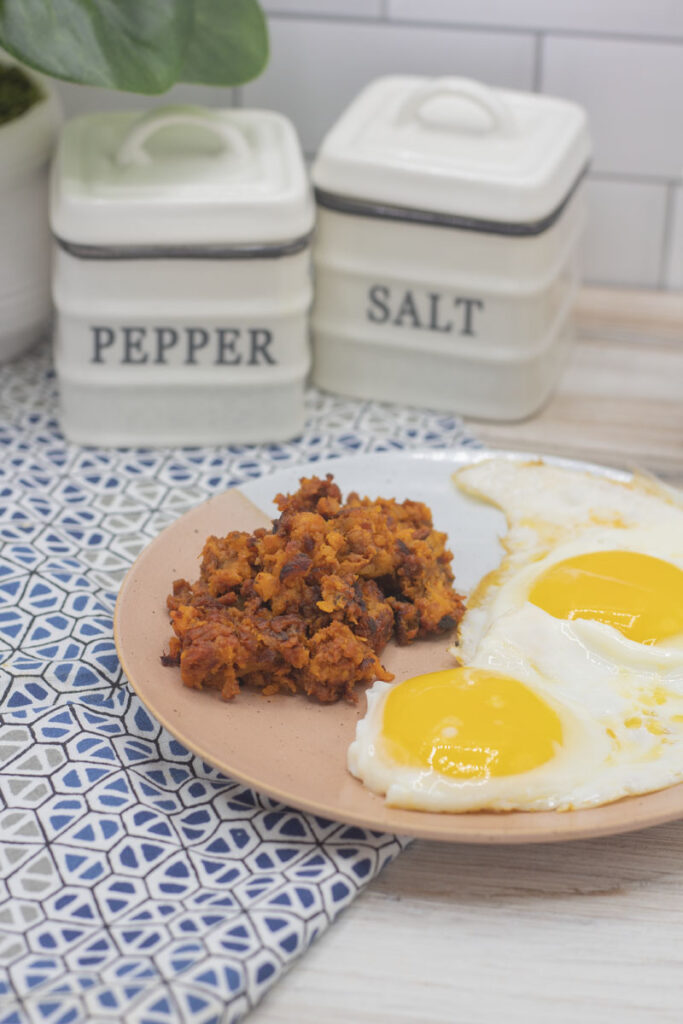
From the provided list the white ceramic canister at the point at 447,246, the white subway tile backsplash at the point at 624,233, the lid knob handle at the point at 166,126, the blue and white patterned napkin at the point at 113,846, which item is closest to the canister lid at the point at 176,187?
the lid knob handle at the point at 166,126

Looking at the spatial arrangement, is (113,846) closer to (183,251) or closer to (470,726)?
(470,726)

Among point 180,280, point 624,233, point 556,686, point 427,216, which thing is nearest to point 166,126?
point 180,280

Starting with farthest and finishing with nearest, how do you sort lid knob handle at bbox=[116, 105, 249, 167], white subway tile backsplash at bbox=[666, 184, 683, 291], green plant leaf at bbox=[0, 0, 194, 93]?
white subway tile backsplash at bbox=[666, 184, 683, 291]
lid knob handle at bbox=[116, 105, 249, 167]
green plant leaf at bbox=[0, 0, 194, 93]

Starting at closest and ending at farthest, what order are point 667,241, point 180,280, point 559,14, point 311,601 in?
1. point 311,601
2. point 180,280
3. point 559,14
4. point 667,241

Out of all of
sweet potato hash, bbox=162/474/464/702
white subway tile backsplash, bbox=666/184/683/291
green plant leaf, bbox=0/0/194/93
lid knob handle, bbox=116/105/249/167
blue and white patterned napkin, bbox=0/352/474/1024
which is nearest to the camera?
blue and white patterned napkin, bbox=0/352/474/1024

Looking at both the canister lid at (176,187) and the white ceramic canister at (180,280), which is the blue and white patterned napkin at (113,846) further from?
the canister lid at (176,187)

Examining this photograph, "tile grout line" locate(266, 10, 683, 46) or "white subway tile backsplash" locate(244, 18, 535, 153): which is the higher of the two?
"tile grout line" locate(266, 10, 683, 46)

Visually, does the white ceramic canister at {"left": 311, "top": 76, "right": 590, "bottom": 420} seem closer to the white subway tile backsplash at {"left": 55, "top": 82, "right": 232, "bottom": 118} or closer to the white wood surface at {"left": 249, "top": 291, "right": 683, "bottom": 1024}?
the white subway tile backsplash at {"left": 55, "top": 82, "right": 232, "bottom": 118}

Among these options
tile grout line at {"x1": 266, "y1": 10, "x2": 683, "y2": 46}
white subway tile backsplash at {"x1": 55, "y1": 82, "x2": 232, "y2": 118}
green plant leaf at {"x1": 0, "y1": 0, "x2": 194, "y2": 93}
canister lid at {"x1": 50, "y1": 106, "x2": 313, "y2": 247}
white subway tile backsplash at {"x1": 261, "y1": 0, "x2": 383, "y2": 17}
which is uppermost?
green plant leaf at {"x1": 0, "y1": 0, "x2": 194, "y2": 93}

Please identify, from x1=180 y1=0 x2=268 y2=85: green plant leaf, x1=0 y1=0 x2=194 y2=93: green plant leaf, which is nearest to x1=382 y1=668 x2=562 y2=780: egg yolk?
x1=0 y1=0 x2=194 y2=93: green plant leaf
